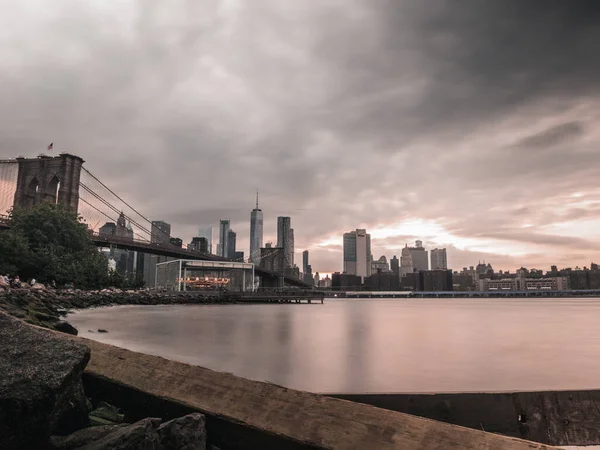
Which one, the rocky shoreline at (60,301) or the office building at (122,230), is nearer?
the rocky shoreline at (60,301)

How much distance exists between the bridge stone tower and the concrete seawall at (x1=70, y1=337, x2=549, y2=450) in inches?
3728

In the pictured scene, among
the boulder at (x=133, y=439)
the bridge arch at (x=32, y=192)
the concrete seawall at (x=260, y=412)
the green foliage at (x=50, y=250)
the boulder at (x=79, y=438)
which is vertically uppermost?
the bridge arch at (x=32, y=192)

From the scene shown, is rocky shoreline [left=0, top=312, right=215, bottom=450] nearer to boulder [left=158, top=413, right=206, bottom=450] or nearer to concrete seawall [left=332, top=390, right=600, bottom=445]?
boulder [left=158, top=413, right=206, bottom=450]

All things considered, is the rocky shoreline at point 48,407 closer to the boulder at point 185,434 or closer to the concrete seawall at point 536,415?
the boulder at point 185,434

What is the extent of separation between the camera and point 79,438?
365 centimetres

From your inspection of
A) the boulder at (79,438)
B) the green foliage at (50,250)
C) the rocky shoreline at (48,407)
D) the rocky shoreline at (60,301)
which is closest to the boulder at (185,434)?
the rocky shoreline at (48,407)

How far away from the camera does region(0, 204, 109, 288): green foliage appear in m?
41.9

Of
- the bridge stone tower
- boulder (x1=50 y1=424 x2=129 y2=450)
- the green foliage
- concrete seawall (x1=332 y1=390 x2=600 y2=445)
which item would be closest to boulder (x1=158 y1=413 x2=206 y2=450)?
boulder (x1=50 y1=424 x2=129 y2=450)

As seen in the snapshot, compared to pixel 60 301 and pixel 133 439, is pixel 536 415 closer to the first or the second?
pixel 133 439

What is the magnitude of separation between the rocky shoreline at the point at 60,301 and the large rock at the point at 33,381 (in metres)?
5.34

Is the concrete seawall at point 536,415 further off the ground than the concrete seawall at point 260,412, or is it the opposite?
the concrete seawall at point 260,412

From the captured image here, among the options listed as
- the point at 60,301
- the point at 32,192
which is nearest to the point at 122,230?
the point at 32,192

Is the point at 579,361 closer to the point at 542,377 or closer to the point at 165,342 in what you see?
the point at 542,377

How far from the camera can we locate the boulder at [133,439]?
3225mm
